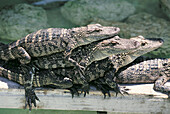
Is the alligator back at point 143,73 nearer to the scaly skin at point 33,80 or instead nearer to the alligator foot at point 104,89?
the alligator foot at point 104,89

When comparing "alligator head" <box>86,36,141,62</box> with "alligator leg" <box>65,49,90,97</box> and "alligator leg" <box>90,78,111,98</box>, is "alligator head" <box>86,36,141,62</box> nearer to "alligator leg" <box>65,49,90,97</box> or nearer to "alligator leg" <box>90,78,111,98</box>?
"alligator leg" <box>65,49,90,97</box>

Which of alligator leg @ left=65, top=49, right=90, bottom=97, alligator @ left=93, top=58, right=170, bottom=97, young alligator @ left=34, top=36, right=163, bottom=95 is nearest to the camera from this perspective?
alligator leg @ left=65, top=49, right=90, bottom=97

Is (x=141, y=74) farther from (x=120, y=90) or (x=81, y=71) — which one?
(x=81, y=71)

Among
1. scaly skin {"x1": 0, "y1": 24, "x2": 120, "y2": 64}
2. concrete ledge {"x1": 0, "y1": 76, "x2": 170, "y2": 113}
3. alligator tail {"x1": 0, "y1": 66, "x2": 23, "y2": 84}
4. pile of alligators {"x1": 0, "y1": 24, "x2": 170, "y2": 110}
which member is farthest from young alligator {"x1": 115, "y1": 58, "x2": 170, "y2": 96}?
alligator tail {"x1": 0, "y1": 66, "x2": 23, "y2": 84}

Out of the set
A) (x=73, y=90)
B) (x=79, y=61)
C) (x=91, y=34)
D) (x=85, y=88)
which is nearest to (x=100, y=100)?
(x=85, y=88)

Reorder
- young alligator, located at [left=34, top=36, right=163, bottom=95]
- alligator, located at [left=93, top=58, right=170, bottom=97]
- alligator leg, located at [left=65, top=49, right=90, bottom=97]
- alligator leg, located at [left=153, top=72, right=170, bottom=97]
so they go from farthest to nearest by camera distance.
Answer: alligator, located at [left=93, top=58, right=170, bottom=97], alligator leg, located at [left=153, top=72, right=170, bottom=97], young alligator, located at [left=34, top=36, right=163, bottom=95], alligator leg, located at [left=65, top=49, right=90, bottom=97]

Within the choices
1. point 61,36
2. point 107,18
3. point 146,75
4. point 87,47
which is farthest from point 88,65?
point 107,18

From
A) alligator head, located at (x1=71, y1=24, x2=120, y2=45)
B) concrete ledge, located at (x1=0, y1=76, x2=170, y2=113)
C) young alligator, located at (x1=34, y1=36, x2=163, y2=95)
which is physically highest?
alligator head, located at (x1=71, y1=24, x2=120, y2=45)

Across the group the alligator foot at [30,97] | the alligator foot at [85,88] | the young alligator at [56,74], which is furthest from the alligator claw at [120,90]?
the alligator foot at [30,97]
